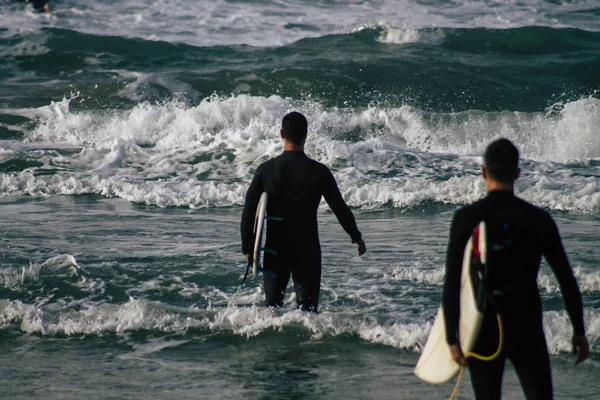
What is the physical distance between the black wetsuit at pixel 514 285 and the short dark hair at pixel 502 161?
0.08 m

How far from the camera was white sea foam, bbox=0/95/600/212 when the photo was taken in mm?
12867

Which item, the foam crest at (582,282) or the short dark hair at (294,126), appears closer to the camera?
the short dark hair at (294,126)

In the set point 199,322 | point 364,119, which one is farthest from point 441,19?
point 199,322

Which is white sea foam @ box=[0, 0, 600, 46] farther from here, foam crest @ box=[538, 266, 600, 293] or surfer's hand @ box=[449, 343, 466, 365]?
surfer's hand @ box=[449, 343, 466, 365]

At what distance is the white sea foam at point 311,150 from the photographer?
507 inches

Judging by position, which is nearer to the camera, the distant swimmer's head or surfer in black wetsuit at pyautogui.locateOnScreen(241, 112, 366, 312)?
surfer in black wetsuit at pyautogui.locateOnScreen(241, 112, 366, 312)

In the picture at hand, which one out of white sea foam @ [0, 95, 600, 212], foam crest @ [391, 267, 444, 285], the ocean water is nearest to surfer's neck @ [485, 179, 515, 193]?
the ocean water

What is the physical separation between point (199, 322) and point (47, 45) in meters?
17.9

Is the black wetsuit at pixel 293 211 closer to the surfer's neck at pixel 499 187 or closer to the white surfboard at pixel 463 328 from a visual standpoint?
the white surfboard at pixel 463 328

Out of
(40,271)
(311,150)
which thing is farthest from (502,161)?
(311,150)

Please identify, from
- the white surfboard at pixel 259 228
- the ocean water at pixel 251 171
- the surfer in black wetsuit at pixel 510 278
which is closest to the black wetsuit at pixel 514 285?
the surfer in black wetsuit at pixel 510 278

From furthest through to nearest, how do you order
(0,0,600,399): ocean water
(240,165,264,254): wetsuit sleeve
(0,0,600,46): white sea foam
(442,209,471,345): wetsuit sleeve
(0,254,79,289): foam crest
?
(0,0,600,46): white sea foam < (0,254,79,289): foam crest < (0,0,600,399): ocean water < (240,165,264,254): wetsuit sleeve < (442,209,471,345): wetsuit sleeve

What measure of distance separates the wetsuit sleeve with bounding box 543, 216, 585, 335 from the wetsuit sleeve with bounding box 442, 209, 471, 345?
0.37m

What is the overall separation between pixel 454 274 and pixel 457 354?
37cm
